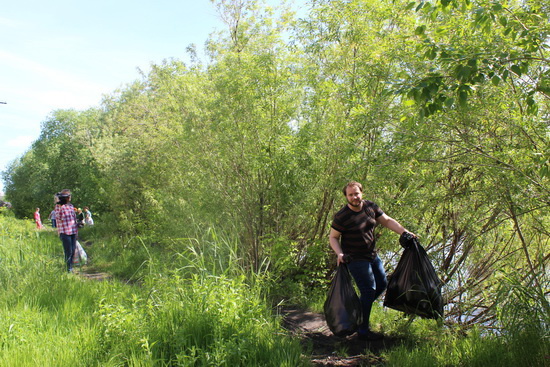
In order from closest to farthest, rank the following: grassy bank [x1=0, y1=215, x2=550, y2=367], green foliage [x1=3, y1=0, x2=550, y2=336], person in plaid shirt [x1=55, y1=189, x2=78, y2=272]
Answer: grassy bank [x1=0, y1=215, x2=550, y2=367] → green foliage [x1=3, y1=0, x2=550, y2=336] → person in plaid shirt [x1=55, y1=189, x2=78, y2=272]

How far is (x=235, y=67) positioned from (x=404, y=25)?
255 centimetres

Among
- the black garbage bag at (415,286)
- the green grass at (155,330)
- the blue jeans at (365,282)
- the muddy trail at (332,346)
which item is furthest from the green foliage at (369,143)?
the blue jeans at (365,282)

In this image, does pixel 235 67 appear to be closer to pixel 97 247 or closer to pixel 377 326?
pixel 377 326

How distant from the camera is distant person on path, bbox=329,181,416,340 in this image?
15.3ft

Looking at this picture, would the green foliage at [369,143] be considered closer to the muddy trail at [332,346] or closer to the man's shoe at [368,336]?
the muddy trail at [332,346]

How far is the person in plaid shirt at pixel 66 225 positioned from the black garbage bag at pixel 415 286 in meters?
6.58

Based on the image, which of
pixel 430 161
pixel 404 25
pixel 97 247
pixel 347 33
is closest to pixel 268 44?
pixel 347 33

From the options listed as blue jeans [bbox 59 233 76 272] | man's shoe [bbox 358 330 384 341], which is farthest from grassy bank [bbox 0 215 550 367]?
blue jeans [bbox 59 233 76 272]

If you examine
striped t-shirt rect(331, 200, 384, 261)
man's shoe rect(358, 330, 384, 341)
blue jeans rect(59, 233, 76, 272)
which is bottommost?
man's shoe rect(358, 330, 384, 341)

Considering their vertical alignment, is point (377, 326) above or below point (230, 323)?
below

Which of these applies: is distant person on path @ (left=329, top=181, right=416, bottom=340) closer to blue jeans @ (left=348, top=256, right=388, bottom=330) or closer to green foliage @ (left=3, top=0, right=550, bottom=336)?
blue jeans @ (left=348, top=256, right=388, bottom=330)

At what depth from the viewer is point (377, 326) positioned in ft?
17.8

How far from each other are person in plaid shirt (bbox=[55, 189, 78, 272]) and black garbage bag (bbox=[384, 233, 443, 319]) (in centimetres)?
658

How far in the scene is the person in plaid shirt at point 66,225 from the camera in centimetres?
860
